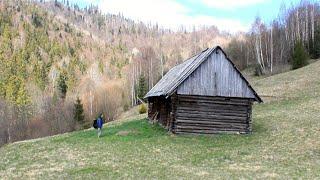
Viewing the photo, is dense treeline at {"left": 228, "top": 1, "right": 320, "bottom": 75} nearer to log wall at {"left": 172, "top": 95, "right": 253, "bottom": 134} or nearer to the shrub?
the shrub

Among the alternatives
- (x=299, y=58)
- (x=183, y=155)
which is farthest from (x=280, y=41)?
(x=183, y=155)

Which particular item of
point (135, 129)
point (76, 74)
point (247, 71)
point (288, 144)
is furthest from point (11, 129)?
point (76, 74)

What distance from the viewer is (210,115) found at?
103 ft

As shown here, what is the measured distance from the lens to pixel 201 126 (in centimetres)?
3138

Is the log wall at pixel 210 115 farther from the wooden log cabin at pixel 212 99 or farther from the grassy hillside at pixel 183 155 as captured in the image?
the grassy hillside at pixel 183 155

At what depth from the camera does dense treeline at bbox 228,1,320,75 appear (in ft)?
245

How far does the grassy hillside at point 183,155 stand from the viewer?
19578mm

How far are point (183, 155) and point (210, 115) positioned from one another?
320 inches

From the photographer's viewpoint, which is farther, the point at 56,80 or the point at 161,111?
the point at 56,80

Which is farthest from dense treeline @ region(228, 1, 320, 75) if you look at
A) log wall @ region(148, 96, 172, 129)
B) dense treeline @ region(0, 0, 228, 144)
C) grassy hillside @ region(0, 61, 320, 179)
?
grassy hillside @ region(0, 61, 320, 179)

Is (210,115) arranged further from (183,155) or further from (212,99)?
(183,155)

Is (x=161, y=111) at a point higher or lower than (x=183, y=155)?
higher

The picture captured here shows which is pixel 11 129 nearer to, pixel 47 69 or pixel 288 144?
pixel 288 144

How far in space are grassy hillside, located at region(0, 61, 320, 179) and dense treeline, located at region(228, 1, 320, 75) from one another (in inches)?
1602
